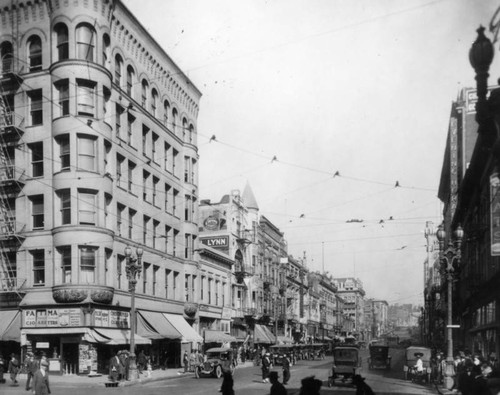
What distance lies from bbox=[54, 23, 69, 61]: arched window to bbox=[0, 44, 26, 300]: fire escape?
3014 mm

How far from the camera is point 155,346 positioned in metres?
45.0

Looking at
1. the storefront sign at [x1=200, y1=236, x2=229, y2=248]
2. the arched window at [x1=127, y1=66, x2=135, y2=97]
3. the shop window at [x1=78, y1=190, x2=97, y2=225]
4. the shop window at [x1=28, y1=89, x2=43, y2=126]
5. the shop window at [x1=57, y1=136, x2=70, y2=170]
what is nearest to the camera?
the shop window at [x1=78, y1=190, x2=97, y2=225]

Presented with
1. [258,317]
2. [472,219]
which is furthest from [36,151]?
[258,317]

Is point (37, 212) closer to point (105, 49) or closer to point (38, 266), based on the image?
point (38, 266)

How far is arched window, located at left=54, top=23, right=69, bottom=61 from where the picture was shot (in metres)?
36.8

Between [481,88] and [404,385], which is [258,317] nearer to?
[404,385]

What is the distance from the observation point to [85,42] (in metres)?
36.7

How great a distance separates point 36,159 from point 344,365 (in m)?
22.7

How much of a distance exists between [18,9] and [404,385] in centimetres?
3248

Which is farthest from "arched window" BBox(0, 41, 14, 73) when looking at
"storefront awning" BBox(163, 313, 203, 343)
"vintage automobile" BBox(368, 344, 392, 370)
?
"vintage automobile" BBox(368, 344, 392, 370)

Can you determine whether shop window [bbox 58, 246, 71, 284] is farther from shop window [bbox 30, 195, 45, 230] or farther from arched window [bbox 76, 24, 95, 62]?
arched window [bbox 76, 24, 95, 62]

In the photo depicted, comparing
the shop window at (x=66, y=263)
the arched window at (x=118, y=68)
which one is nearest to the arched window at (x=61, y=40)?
the arched window at (x=118, y=68)

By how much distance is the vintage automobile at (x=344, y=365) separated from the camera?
102 feet

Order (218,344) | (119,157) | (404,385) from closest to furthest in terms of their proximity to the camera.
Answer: (404,385) < (119,157) < (218,344)
